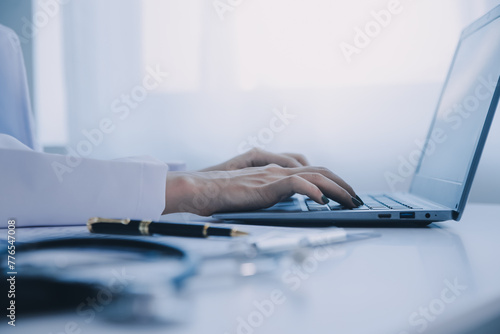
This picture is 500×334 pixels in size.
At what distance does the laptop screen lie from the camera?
676 mm

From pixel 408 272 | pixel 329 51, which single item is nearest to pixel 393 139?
pixel 329 51

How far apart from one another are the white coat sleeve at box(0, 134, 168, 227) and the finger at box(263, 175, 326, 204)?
0.16m

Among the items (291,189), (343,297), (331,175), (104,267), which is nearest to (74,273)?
(104,267)

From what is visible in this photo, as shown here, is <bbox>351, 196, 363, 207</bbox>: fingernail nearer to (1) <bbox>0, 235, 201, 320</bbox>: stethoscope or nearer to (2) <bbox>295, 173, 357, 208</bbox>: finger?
(2) <bbox>295, 173, 357, 208</bbox>: finger

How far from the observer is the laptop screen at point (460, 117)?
676 millimetres

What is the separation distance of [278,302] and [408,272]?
0.44 ft

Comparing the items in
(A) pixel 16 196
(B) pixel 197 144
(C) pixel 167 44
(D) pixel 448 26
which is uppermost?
(D) pixel 448 26

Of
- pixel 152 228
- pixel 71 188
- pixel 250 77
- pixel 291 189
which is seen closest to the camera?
pixel 152 228

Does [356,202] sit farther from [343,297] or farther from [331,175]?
[343,297]

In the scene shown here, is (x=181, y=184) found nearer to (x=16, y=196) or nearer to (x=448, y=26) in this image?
(x=16, y=196)

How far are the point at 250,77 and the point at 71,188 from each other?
98cm

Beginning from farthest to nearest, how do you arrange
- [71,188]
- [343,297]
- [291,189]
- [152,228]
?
1. [291,189]
2. [71,188]
3. [152,228]
4. [343,297]

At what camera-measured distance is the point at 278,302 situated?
28cm

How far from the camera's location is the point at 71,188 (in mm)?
545
